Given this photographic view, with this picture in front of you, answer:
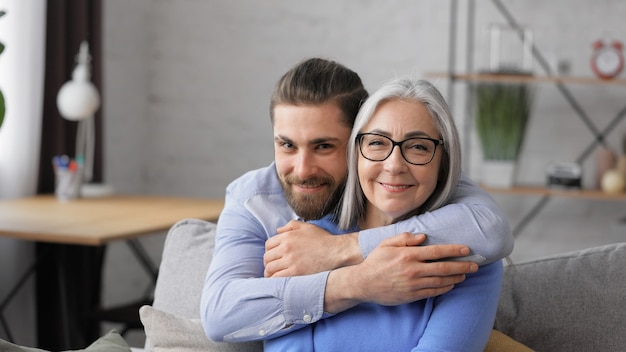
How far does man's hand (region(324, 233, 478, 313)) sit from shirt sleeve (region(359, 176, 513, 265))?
3cm

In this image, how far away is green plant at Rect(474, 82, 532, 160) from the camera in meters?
4.32

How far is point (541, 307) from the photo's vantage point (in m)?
2.01

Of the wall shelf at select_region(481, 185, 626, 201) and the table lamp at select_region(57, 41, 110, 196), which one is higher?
the table lamp at select_region(57, 41, 110, 196)

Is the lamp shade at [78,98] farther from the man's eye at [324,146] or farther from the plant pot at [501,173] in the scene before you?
the man's eye at [324,146]

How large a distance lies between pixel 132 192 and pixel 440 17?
183cm

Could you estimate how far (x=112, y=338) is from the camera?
1902mm

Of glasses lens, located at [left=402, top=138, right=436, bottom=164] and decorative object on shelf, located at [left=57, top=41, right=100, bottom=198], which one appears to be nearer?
glasses lens, located at [left=402, top=138, right=436, bottom=164]

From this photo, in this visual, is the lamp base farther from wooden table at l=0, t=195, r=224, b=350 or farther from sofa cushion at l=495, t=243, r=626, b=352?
Result: sofa cushion at l=495, t=243, r=626, b=352

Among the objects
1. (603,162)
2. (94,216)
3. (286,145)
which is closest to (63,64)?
(94,216)

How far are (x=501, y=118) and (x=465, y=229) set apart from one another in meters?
2.77

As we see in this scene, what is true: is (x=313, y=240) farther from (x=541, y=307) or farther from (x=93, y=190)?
(x=93, y=190)

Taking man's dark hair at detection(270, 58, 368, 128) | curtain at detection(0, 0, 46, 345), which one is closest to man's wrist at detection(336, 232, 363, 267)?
man's dark hair at detection(270, 58, 368, 128)

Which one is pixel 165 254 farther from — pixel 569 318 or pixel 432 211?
pixel 569 318

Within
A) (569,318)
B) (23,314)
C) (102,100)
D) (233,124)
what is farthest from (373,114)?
(233,124)
